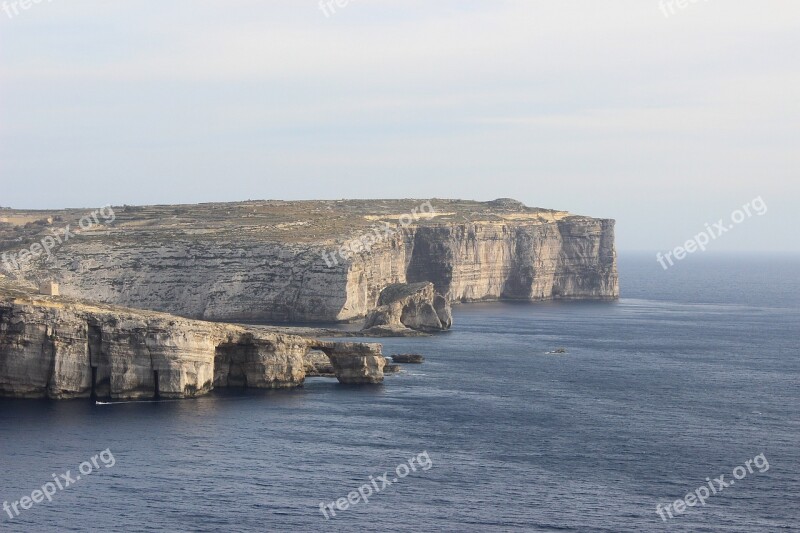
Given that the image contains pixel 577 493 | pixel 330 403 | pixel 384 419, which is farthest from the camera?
pixel 330 403

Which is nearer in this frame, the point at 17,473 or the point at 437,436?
the point at 17,473

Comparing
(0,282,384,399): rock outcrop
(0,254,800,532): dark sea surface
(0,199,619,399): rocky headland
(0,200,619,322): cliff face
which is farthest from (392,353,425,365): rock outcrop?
(0,200,619,322): cliff face

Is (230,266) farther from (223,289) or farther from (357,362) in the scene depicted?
(357,362)

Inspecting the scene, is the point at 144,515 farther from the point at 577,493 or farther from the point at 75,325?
Result: the point at 75,325

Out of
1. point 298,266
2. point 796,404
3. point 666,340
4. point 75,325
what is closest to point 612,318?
point 666,340

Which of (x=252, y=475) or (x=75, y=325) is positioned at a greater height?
(x=75, y=325)

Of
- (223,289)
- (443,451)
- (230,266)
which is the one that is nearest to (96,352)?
(443,451)

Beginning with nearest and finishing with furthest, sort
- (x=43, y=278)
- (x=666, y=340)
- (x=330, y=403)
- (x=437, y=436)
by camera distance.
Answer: (x=437, y=436), (x=330, y=403), (x=666, y=340), (x=43, y=278)
